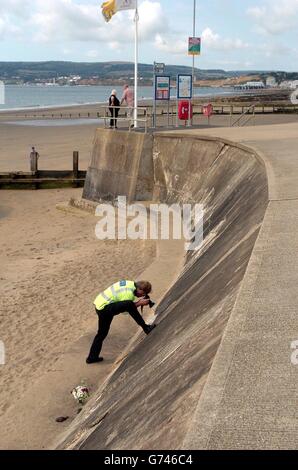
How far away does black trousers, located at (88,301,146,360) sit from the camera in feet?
23.7

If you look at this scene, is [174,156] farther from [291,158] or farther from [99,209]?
[291,158]

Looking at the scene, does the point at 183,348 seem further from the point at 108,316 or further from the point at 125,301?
the point at 108,316

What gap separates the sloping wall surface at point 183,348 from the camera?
3.95 m

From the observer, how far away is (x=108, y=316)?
744 centimetres

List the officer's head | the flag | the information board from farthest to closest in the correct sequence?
the flag → the information board → the officer's head

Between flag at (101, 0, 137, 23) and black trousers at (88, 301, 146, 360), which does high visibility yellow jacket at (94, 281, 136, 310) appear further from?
flag at (101, 0, 137, 23)

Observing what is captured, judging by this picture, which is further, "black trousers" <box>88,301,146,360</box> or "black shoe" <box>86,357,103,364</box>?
"black shoe" <box>86,357,103,364</box>

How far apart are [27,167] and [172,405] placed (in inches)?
950

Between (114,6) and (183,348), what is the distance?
1762cm

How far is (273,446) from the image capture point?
2900mm

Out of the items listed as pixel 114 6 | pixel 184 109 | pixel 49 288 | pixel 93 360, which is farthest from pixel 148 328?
pixel 114 6

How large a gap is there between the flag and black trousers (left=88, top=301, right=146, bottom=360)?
1481 cm

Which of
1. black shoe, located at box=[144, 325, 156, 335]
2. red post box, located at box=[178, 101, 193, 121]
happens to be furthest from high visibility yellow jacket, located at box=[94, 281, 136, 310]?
red post box, located at box=[178, 101, 193, 121]

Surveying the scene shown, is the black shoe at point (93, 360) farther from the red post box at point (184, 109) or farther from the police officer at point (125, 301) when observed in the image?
the red post box at point (184, 109)
